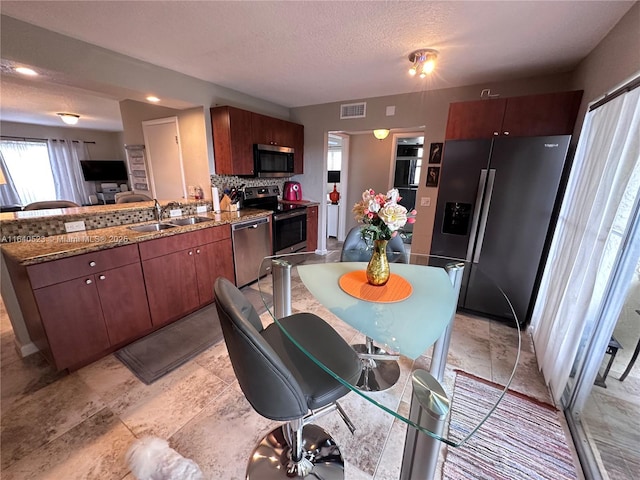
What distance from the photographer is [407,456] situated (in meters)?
0.82

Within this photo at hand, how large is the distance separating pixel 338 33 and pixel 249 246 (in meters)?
2.25

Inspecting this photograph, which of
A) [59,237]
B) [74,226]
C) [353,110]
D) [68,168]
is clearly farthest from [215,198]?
[68,168]

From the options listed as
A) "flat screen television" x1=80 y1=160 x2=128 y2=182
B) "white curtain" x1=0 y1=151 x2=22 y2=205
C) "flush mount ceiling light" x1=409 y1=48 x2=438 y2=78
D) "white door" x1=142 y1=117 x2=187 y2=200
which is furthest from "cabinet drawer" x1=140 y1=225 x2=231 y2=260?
"white curtain" x1=0 y1=151 x2=22 y2=205

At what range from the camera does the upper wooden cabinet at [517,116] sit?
214 cm

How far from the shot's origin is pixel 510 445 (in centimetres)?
143

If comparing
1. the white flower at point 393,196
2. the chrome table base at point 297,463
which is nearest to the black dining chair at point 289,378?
the chrome table base at point 297,463

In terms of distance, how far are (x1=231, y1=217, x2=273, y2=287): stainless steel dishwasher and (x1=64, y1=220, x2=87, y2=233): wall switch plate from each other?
1276 mm

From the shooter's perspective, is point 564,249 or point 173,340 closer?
point 564,249

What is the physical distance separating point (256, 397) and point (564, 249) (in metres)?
2.29

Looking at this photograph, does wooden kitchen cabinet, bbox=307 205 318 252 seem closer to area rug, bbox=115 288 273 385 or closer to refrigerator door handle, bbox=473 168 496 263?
A: area rug, bbox=115 288 273 385

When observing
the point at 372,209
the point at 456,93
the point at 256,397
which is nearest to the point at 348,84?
the point at 456,93

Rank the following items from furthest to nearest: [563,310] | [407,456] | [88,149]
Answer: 1. [88,149]
2. [563,310]
3. [407,456]

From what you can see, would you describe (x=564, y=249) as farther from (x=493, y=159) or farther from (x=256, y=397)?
(x=256, y=397)

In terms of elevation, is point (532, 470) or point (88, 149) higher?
point (88, 149)
